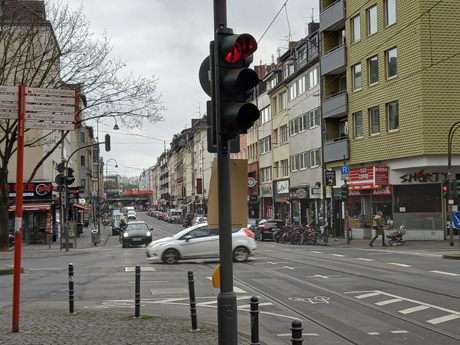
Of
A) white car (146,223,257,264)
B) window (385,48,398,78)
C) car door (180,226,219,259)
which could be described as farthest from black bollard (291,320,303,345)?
window (385,48,398,78)

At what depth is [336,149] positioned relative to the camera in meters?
43.1

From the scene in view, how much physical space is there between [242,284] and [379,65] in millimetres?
24775

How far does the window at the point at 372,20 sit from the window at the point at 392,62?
2.20 meters

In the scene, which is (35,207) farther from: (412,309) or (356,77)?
(412,309)

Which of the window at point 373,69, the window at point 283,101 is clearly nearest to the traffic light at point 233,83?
the window at point 373,69

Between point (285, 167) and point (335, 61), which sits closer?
point (335, 61)

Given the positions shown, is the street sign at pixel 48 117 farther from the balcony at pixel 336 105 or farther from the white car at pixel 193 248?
the balcony at pixel 336 105

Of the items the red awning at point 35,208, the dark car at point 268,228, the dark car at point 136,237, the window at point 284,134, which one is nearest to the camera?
the dark car at point 136,237

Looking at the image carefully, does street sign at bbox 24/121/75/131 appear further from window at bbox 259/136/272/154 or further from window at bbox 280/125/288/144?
window at bbox 259/136/272/154

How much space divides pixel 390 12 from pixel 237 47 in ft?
105

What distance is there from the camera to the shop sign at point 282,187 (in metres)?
58.6

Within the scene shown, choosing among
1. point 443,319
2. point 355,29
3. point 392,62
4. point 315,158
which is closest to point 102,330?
point 443,319

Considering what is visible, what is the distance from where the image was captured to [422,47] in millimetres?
33375

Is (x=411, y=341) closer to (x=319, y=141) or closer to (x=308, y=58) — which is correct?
(x=319, y=141)
